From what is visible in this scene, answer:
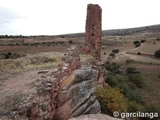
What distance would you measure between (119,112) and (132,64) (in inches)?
1413

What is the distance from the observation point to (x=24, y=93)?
8922 millimetres

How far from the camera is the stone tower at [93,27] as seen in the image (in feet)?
63.9

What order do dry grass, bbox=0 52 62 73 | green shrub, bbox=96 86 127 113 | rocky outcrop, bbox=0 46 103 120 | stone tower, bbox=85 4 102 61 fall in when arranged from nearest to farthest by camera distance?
rocky outcrop, bbox=0 46 103 120
green shrub, bbox=96 86 127 113
dry grass, bbox=0 52 62 73
stone tower, bbox=85 4 102 61

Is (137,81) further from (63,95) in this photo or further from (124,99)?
(63,95)

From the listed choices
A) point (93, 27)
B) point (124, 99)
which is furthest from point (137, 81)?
point (93, 27)

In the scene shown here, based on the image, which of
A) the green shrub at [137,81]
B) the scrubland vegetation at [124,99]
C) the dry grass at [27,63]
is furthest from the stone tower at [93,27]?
the green shrub at [137,81]

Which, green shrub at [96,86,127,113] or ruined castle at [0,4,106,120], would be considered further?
green shrub at [96,86,127,113]

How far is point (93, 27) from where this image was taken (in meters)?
19.6

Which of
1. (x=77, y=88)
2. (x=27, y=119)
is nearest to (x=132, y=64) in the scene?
(x=77, y=88)

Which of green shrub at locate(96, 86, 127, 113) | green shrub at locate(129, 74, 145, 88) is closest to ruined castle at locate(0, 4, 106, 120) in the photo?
green shrub at locate(96, 86, 127, 113)

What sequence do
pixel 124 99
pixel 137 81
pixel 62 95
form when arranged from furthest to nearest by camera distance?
pixel 137 81, pixel 124 99, pixel 62 95

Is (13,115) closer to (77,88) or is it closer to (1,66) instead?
(77,88)

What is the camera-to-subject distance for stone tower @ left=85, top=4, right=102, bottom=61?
19.5 meters

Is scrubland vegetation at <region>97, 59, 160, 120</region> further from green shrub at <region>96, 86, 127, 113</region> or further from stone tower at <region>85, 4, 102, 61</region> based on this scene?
stone tower at <region>85, 4, 102, 61</region>
